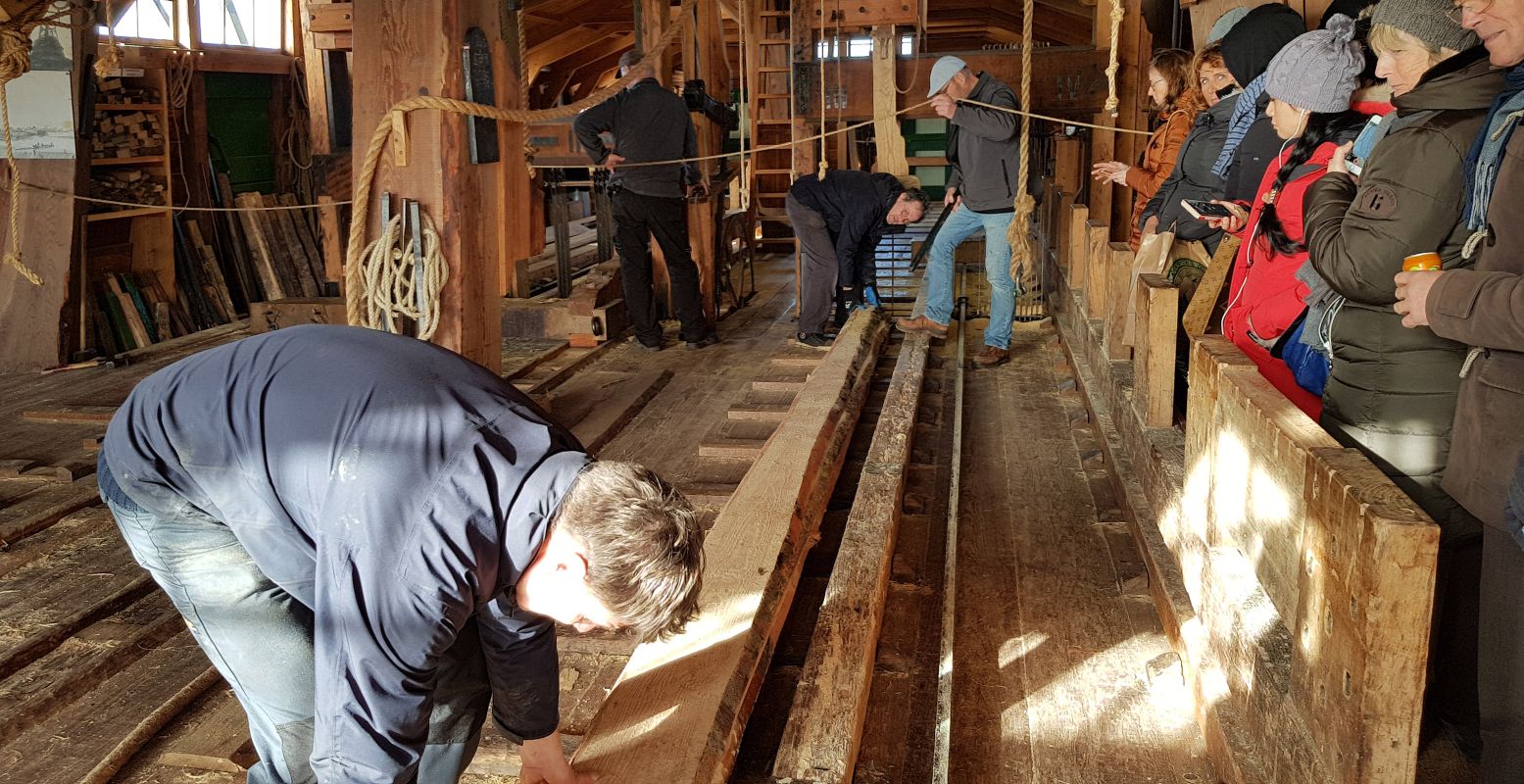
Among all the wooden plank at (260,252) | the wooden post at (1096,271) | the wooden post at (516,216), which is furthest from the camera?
the wooden plank at (260,252)

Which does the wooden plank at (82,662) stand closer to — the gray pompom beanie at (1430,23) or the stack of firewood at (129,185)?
the gray pompom beanie at (1430,23)

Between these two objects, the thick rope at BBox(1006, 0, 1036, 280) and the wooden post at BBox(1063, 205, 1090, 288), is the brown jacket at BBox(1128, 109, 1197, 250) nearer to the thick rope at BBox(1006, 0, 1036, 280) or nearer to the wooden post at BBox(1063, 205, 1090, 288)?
the thick rope at BBox(1006, 0, 1036, 280)

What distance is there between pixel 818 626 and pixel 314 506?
4.96 ft

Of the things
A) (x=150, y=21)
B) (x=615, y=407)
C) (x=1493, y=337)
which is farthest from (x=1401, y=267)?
(x=150, y=21)

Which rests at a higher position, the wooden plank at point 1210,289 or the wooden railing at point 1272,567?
the wooden plank at point 1210,289

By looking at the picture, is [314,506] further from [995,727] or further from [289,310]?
[289,310]

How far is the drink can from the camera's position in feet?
7.26

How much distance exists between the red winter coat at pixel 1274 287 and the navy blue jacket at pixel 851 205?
3853 millimetres

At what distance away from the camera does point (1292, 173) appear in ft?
10.1

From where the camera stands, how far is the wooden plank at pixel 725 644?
2.30 m

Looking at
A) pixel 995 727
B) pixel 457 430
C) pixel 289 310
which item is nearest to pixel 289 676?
pixel 457 430

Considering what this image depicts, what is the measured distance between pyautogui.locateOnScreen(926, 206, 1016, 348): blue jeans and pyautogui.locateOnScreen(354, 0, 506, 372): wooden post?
110 inches

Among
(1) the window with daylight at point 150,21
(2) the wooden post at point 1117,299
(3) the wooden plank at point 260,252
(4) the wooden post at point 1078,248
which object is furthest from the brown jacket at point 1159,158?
(1) the window with daylight at point 150,21

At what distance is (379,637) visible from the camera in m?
1.69
